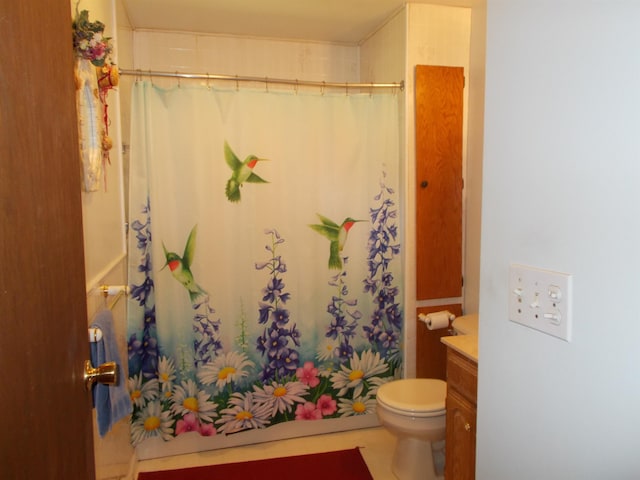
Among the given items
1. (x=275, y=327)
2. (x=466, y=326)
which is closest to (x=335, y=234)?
(x=275, y=327)

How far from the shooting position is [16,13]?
21.6 inches

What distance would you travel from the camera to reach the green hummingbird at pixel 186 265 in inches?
85.5

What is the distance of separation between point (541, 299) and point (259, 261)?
163 cm

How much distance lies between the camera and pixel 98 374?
0.89 meters

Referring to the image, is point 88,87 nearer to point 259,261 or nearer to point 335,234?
point 259,261

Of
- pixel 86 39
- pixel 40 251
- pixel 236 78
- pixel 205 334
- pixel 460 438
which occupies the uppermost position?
pixel 236 78

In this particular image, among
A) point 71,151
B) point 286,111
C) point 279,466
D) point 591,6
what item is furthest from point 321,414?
point 591,6

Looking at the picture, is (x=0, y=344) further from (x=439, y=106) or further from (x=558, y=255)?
(x=439, y=106)

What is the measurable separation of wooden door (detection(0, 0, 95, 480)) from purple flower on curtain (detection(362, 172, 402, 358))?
5.73 ft

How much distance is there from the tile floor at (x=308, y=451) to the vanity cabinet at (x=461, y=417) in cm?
67

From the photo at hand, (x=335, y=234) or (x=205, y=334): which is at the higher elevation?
(x=335, y=234)

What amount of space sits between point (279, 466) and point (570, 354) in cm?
182

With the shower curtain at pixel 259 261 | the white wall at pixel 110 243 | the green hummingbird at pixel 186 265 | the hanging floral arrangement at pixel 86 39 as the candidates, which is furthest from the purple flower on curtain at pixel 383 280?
the hanging floral arrangement at pixel 86 39

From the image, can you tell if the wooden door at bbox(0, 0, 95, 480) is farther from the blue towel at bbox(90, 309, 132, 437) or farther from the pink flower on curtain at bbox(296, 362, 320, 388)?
the pink flower on curtain at bbox(296, 362, 320, 388)
